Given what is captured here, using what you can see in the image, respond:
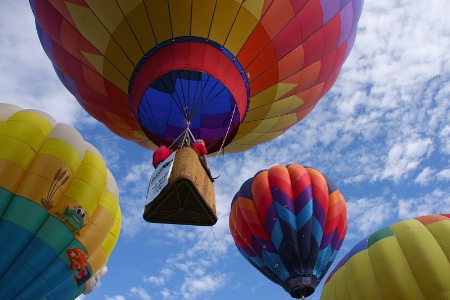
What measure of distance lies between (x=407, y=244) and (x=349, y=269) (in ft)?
3.25

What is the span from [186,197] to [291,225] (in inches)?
267

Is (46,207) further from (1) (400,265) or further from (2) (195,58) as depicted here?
(1) (400,265)

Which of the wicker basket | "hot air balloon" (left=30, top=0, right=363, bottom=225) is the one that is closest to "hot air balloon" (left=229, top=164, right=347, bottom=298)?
"hot air balloon" (left=30, top=0, right=363, bottom=225)

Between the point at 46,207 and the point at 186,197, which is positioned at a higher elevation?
the point at 46,207

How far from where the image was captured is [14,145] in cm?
714

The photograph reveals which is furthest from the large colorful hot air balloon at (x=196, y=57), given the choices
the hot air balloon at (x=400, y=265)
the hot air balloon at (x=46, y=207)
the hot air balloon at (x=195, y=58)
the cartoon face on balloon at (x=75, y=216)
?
the hot air balloon at (x=400, y=265)

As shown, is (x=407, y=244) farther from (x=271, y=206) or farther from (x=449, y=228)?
(x=271, y=206)

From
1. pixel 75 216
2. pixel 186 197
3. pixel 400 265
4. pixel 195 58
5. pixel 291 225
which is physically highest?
pixel 291 225

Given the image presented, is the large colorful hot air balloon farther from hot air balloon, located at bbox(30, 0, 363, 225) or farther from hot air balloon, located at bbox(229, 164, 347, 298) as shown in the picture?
hot air balloon, located at bbox(229, 164, 347, 298)

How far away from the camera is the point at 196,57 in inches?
238

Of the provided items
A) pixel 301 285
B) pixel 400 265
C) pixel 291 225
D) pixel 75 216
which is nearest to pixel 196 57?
pixel 75 216

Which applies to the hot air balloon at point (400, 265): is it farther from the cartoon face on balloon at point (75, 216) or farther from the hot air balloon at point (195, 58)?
the cartoon face on balloon at point (75, 216)

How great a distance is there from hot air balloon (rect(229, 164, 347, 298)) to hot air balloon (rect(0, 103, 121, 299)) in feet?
14.3

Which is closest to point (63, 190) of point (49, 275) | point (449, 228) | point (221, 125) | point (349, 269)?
point (49, 275)
